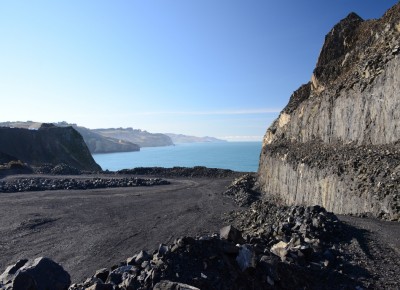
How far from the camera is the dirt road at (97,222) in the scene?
15.8 meters

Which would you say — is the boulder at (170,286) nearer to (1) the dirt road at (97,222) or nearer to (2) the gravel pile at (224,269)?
(2) the gravel pile at (224,269)

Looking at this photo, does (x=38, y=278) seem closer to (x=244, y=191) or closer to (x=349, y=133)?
(x=349, y=133)

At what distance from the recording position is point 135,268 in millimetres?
7410

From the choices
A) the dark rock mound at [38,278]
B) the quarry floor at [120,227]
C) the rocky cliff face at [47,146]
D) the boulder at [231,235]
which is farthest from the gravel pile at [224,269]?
the rocky cliff face at [47,146]

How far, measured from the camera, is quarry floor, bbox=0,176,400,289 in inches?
389

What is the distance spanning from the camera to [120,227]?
2061 cm

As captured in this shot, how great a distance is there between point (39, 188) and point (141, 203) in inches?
597

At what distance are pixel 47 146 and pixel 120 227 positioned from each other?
2456 inches

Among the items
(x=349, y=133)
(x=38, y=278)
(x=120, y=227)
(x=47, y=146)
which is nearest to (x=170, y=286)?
(x=38, y=278)

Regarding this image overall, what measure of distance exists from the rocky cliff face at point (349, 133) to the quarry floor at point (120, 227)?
317cm

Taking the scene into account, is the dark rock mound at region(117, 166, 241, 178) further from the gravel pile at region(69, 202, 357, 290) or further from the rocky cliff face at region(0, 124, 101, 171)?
the gravel pile at region(69, 202, 357, 290)

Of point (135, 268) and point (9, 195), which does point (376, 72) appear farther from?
point (9, 195)

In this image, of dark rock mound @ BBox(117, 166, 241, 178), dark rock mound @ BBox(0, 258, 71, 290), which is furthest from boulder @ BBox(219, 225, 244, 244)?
dark rock mound @ BBox(117, 166, 241, 178)

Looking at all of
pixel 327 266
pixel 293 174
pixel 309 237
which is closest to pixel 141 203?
pixel 293 174
